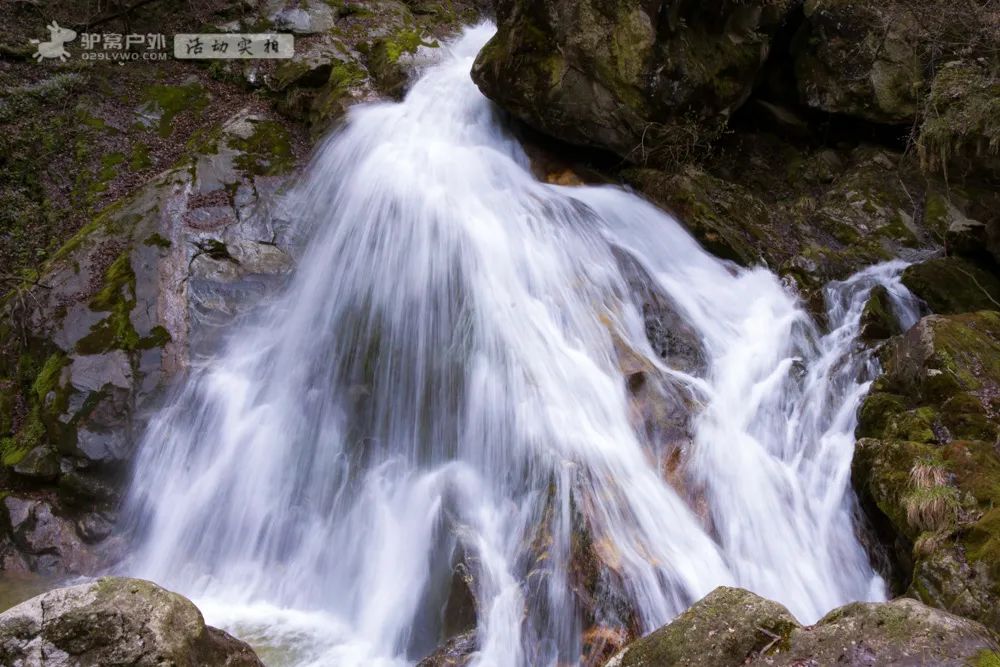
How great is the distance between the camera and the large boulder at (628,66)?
9.44 m

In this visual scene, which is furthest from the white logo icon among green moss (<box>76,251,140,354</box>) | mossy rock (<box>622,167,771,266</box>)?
mossy rock (<box>622,167,771,266</box>)

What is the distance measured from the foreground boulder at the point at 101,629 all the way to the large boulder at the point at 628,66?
8526 mm

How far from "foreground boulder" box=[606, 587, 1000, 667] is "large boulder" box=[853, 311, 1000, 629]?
2.08m

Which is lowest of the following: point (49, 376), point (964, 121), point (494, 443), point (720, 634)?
point (49, 376)

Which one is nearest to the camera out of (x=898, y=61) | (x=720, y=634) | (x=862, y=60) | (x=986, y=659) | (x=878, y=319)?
(x=986, y=659)

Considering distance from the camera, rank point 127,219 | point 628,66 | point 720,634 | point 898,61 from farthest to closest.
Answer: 1. point 898,61
2. point 628,66
3. point 127,219
4. point 720,634

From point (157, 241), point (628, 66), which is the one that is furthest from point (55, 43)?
point (628, 66)

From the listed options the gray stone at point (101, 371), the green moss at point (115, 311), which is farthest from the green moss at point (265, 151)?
the gray stone at point (101, 371)

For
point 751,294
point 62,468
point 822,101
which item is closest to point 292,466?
point 62,468

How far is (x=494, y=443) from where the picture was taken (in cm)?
650

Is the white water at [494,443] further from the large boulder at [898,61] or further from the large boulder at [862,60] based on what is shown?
the large boulder at [862,60]

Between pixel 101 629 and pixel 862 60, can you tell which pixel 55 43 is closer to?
pixel 101 629

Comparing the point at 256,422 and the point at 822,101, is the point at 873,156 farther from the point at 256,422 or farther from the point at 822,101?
the point at 256,422

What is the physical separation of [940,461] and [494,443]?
388 cm
